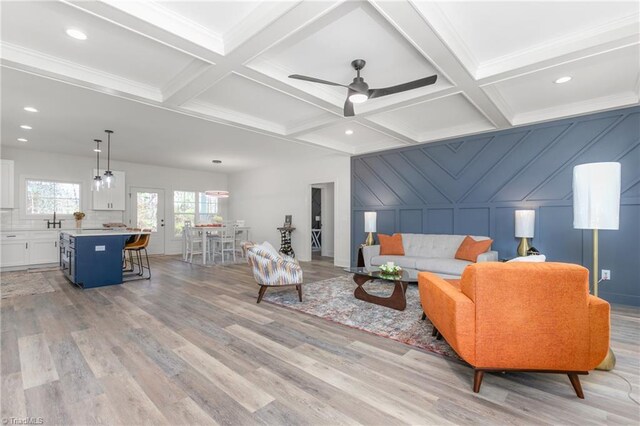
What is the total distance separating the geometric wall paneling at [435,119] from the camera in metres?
4.04

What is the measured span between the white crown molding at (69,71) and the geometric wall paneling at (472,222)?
5076 mm

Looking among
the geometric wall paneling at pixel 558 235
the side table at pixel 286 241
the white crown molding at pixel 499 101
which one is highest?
the white crown molding at pixel 499 101

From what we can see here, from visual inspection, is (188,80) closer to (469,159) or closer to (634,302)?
(469,159)

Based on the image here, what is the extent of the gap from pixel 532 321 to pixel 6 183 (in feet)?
29.1

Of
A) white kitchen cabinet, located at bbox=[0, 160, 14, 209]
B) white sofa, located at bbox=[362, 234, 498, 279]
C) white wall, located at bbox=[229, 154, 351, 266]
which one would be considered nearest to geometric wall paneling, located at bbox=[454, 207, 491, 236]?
white sofa, located at bbox=[362, 234, 498, 279]

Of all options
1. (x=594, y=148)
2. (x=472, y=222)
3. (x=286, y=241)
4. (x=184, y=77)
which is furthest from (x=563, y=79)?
(x=286, y=241)

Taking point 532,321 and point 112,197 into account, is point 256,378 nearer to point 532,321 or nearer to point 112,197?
point 532,321

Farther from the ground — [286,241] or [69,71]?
[69,71]

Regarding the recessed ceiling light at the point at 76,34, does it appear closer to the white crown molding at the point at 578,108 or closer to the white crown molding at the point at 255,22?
the white crown molding at the point at 255,22

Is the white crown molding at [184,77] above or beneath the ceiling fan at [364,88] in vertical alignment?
above

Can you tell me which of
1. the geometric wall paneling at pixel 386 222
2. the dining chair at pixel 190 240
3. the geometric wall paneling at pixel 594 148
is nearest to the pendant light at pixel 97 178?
the dining chair at pixel 190 240

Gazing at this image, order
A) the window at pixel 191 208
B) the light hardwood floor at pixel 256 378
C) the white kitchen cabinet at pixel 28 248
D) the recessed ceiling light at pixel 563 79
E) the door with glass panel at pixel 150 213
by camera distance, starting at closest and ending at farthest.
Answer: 1. the light hardwood floor at pixel 256 378
2. the recessed ceiling light at pixel 563 79
3. the white kitchen cabinet at pixel 28 248
4. the door with glass panel at pixel 150 213
5. the window at pixel 191 208

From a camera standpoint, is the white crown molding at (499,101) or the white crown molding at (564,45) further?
the white crown molding at (499,101)

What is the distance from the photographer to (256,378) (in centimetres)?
205
